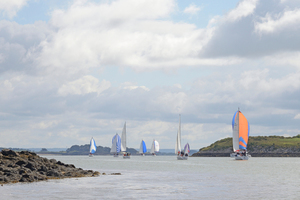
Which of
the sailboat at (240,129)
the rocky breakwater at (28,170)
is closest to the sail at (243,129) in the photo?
the sailboat at (240,129)

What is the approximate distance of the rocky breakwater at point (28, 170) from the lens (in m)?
48.9

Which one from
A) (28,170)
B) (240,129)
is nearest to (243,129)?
(240,129)

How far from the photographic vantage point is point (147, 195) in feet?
127

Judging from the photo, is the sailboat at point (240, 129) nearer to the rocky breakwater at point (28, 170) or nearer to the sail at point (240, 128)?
the sail at point (240, 128)

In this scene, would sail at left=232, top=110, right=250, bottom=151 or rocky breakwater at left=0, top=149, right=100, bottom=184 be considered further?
sail at left=232, top=110, right=250, bottom=151

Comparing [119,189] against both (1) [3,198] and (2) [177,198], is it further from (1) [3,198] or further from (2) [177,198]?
(1) [3,198]

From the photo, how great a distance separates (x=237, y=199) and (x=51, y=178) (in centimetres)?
2665

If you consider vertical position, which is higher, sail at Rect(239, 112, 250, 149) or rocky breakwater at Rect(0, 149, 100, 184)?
sail at Rect(239, 112, 250, 149)

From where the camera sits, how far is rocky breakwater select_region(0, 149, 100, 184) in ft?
160

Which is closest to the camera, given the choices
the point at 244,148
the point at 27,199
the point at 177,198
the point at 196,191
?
the point at 27,199

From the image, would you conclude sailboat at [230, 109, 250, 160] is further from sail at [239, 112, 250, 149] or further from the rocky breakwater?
the rocky breakwater

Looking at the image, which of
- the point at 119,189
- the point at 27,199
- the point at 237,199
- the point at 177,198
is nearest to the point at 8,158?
the point at 119,189

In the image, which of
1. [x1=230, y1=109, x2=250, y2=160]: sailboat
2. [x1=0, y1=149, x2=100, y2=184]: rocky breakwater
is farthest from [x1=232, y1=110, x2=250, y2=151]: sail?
[x1=0, y1=149, x2=100, y2=184]: rocky breakwater

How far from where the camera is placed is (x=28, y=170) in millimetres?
52625
